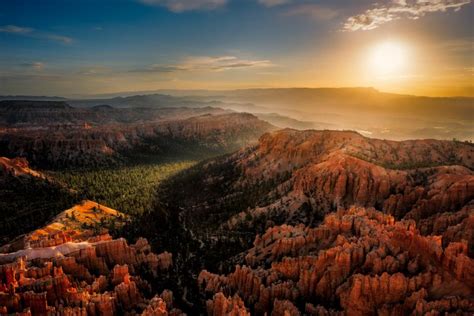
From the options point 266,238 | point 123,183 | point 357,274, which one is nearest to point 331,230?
point 266,238

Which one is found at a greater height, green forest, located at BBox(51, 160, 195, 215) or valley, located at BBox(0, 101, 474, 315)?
valley, located at BBox(0, 101, 474, 315)

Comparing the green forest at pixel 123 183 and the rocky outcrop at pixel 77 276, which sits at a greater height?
the rocky outcrop at pixel 77 276

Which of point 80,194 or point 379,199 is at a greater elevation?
Answer: point 379,199

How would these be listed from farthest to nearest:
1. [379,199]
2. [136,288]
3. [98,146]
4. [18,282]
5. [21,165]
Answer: [98,146], [21,165], [379,199], [136,288], [18,282]

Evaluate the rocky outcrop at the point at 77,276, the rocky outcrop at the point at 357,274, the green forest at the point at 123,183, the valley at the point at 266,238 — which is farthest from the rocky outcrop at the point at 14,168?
the rocky outcrop at the point at 357,274

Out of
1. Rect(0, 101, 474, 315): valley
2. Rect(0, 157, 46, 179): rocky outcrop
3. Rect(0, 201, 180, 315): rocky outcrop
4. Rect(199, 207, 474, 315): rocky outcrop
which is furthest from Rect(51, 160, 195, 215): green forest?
Rect(199, 207, 474, 315): rocky outcrop

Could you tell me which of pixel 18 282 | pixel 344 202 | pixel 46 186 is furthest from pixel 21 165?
pixel 344 202

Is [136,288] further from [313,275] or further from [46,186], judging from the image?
[46,186]

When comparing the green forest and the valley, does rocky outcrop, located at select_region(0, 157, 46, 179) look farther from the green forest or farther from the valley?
the green forest

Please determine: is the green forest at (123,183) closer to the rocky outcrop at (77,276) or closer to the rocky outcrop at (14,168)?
the rocky outcrop at (14,168)
